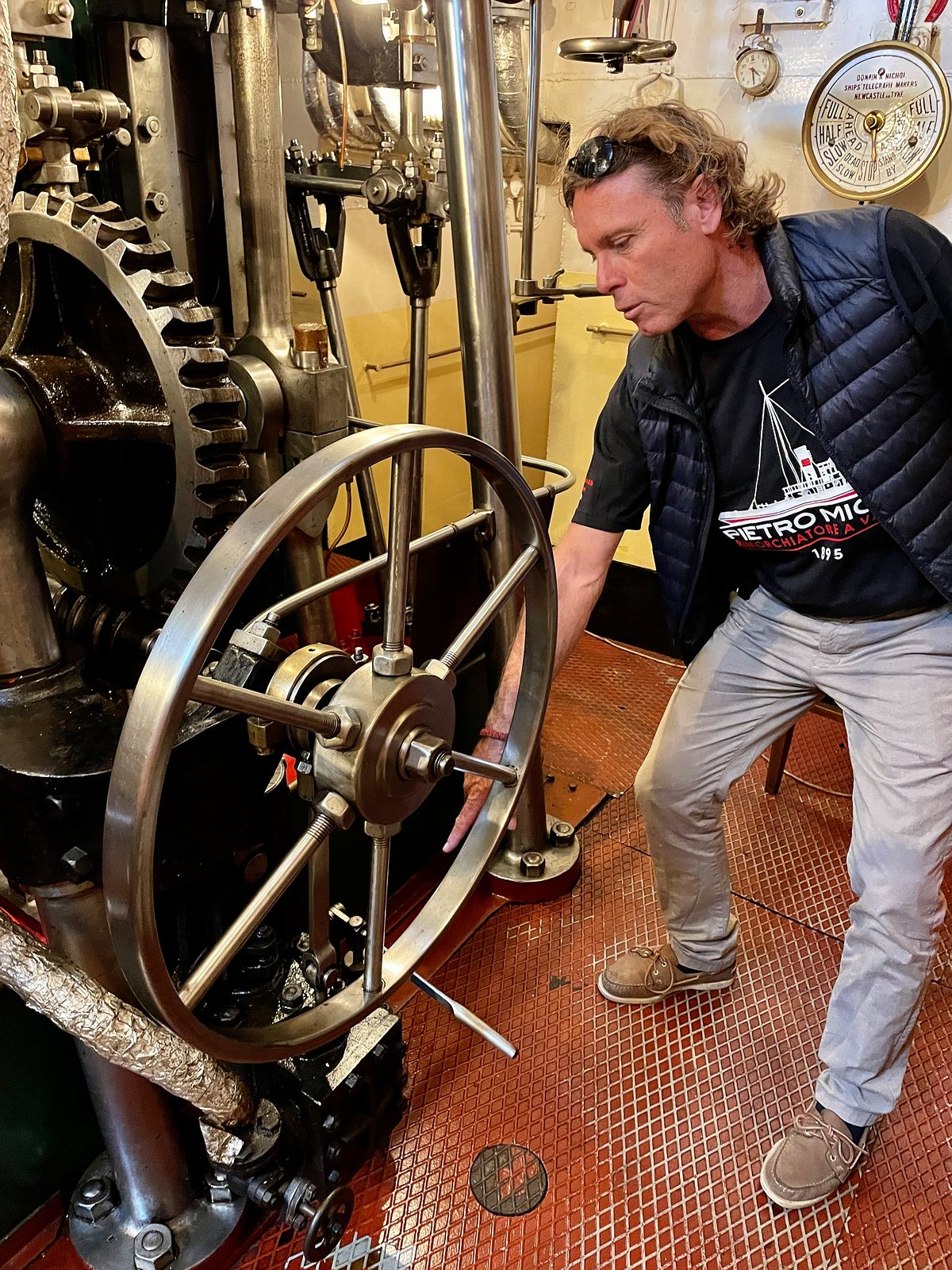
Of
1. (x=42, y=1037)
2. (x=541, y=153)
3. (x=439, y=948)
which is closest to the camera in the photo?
(x=42, y=1037)

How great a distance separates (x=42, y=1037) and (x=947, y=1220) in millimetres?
1310

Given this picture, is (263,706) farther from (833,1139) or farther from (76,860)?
(833,1139)

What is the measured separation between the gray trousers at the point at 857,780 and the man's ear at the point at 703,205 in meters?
0.58

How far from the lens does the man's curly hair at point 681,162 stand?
50.9 inches

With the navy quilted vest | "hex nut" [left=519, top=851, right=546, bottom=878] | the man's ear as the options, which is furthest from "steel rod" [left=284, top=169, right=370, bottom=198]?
"hex nut" [left=519, top=851, right=546, bottom=878]

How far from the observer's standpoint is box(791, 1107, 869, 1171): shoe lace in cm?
140

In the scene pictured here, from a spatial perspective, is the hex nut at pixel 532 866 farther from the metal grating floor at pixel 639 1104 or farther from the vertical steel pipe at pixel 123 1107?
the vertical steel pipe at pixel 123 1107

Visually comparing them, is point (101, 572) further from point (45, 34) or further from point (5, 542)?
point (45, 34)

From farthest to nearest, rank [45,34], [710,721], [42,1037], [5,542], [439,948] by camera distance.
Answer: [439,948], [710,721], [42,1037], [45,34], [5,542]

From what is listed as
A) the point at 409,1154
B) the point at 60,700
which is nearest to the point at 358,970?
the point at 409,1154

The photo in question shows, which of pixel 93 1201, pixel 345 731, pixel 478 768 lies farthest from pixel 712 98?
pixel 93 1201

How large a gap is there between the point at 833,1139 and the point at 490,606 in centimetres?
102

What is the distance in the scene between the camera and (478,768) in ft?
3.48

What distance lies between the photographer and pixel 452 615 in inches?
64.8
